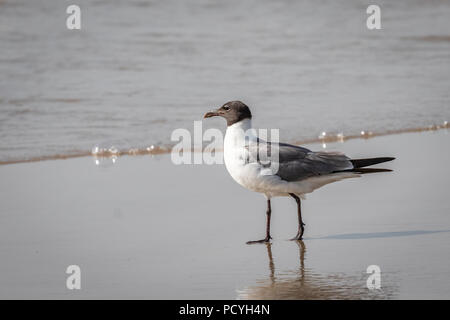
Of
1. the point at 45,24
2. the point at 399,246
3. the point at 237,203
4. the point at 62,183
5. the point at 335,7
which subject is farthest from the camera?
the point at 335,7

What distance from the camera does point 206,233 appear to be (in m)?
5.80

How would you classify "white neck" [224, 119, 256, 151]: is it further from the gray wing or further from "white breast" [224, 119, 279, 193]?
the gray wing

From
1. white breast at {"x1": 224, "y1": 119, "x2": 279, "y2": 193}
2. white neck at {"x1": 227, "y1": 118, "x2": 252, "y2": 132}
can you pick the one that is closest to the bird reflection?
white breast at {"x1": 224, "y1": 119, "x2": 279, "y2": 193}

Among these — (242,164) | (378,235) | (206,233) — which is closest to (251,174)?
(242,164)

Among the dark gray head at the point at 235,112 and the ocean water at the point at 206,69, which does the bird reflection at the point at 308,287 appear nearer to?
the dark gray head at the point at 235,112

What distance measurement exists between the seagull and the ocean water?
276cm

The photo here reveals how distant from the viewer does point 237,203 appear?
6.62 meters

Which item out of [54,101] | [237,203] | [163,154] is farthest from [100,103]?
[237,203]

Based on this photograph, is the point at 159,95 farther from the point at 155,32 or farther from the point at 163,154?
the point at 155,32

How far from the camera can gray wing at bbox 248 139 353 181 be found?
230 inches
